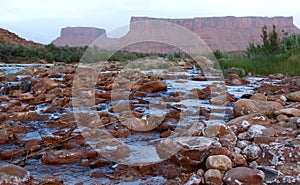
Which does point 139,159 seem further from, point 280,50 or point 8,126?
point 280,50

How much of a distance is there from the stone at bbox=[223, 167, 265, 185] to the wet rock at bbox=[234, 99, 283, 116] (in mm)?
1812

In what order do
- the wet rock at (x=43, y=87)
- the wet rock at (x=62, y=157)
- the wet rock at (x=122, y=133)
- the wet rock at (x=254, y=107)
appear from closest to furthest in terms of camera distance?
the wet rock at (x=62, y=157) < the wet rock at (x=122, y=133) < the wet rock at (x=254, y=107) < the wet rock at (x=43, y=87)

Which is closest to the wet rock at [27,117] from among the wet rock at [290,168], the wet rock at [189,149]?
the wet rock at [189,149]

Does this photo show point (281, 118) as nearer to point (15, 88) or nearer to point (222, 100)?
point (222, 100)

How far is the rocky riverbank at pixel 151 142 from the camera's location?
2.54 metres

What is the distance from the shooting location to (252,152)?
2807 millimetres

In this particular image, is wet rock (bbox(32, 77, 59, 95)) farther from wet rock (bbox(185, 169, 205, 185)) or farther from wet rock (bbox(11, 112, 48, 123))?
wet rock (bbox(185, 169, 205, 185))

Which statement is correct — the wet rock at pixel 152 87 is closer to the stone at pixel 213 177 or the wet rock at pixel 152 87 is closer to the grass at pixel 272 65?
the grass at pixel 272 65

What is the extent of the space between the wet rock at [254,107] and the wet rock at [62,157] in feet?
7.04

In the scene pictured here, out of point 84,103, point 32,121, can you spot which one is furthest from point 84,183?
point 84,103

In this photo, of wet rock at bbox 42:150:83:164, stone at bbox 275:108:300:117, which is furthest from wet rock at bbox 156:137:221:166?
stone at bbox 275:108:300:117

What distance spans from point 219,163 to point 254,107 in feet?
6.02

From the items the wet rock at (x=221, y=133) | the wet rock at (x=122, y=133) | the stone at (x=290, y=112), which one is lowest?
the wet rock at (x=122, y=133)

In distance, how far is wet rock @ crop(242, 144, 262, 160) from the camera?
2.78 meters
